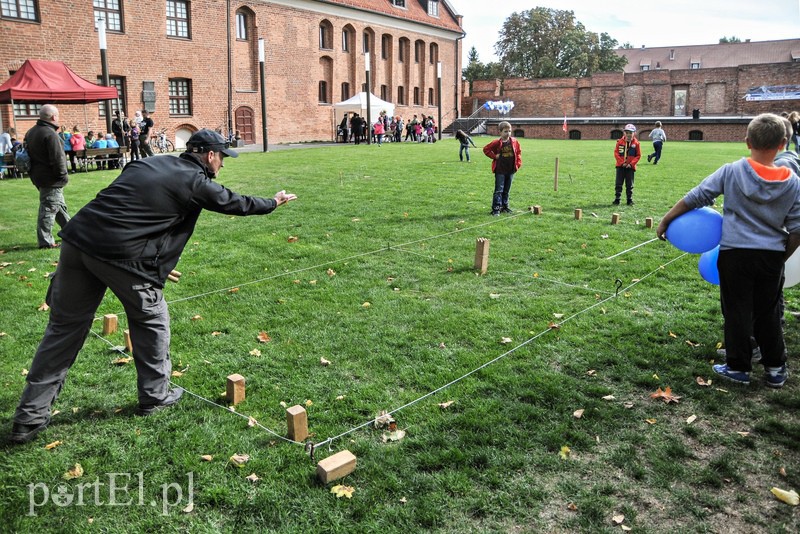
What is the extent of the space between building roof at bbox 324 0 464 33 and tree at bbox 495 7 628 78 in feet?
72.7

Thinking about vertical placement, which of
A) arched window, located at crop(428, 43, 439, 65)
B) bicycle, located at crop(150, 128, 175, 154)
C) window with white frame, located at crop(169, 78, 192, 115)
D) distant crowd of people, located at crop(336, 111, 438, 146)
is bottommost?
bicycle, located at crop(150, 128, 175, 154)

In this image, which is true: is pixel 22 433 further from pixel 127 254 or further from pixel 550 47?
pixel 550 47

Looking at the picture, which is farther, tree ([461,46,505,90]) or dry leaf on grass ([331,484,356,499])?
tree ([461,46,505,90])

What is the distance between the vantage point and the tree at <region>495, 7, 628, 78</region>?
74.1 m

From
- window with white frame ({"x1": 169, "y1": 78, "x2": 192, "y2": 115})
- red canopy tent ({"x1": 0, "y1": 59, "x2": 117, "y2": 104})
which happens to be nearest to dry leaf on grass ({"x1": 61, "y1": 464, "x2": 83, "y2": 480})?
red canopy tent ({"x1": 0, "y1": 59, "x2": 117, "y2": 104})

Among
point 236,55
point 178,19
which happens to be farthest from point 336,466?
point 236,55

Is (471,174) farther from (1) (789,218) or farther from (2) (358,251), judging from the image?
(1) (789,218)

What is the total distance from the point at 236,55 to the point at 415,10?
19.7 metres

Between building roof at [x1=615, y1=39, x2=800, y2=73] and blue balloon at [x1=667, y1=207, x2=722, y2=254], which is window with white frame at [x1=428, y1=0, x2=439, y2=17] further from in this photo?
blue balloon at [x1=667, y1=207, x2=722, y2=254]

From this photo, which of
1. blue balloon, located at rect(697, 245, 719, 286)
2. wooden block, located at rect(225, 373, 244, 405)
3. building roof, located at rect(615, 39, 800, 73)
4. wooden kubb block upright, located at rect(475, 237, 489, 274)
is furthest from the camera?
building roof, located at rect(615, 39, 800, 73)

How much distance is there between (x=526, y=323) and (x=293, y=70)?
3741 centimetres

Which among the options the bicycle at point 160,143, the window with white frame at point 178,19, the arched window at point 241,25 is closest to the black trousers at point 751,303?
the bicycle at point 160,143

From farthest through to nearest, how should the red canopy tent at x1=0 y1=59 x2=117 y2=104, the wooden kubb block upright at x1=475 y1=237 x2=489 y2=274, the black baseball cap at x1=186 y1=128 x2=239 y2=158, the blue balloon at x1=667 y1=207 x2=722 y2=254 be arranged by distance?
1. the red canopy tent at x1=0 y1=59 x2=117 y2=104
2. the wooden kubb block upright at x1=475 y1=237 x2=489 y2=274
3. the blue balloon at x1=667 y1=207 x2=722 y2=254
4. the black baseball cap at x1=186 y1=128 x2=239 y2=158

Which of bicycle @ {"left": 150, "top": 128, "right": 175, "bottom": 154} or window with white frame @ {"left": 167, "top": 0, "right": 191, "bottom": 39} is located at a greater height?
window with white frame @ {"left": 167, "top": 0, "right": 191, "bottom": 39}
